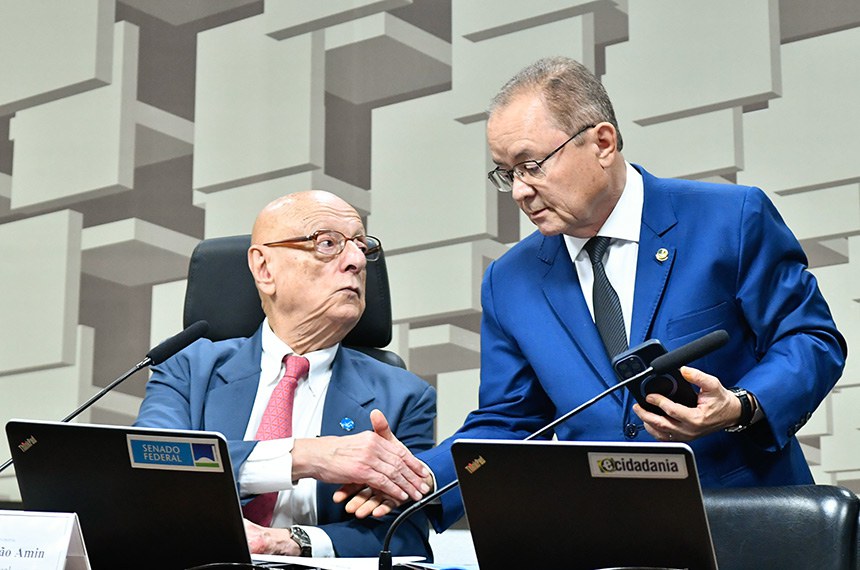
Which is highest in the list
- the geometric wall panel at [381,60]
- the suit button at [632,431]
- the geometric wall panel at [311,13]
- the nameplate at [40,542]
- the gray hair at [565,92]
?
the geometric wall panel at [311,13]

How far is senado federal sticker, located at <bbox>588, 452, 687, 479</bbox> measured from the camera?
1.13 metres

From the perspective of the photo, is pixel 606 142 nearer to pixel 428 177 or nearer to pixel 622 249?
pixel 622 249

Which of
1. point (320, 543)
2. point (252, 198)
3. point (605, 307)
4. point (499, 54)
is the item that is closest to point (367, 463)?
point (320, 543)

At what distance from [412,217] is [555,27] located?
2.34 ft

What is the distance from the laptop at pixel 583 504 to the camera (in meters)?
1.15

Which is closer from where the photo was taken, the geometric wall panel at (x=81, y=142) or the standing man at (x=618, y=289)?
the standing man at (x=618, y=289)

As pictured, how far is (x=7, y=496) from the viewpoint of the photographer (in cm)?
354

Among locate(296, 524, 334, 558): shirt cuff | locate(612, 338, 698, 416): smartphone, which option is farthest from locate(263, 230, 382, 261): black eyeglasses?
locate(612, 338, 698, 416): smartphone

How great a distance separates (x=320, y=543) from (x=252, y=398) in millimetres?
382

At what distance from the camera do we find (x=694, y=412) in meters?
1.55

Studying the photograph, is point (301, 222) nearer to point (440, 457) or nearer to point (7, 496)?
point (440, 457)

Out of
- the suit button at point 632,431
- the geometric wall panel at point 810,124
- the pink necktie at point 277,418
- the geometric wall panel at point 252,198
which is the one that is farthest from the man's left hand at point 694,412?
the geometric wall panel at point 252,198

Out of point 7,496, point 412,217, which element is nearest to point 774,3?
point 412,217

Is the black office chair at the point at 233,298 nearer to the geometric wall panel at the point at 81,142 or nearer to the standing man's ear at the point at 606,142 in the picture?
the standing man's ear at the point at 606,142
